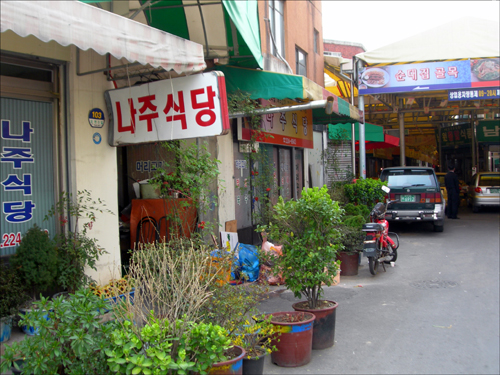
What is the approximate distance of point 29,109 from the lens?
530cm

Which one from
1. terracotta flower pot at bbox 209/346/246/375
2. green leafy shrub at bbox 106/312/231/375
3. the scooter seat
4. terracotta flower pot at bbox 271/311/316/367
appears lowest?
terracotta flower pot at bbox 271/311/316/367

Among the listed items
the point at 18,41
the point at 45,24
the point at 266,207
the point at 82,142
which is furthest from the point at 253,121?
the point at 45,24

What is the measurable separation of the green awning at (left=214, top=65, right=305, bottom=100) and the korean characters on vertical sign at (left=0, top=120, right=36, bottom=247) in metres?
4.21

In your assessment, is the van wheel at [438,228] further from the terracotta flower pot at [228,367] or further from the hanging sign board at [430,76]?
the terracotta flower pot at [228,367]

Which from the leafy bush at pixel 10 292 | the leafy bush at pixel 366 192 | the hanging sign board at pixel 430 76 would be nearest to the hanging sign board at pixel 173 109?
the leafy bush at pixel 10 292

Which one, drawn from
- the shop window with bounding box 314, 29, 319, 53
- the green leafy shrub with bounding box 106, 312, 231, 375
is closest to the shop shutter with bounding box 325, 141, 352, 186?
the shop window with bounding box 314, 29, 319, 53

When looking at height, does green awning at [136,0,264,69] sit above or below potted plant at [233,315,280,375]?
above

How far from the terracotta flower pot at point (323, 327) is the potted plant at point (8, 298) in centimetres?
309

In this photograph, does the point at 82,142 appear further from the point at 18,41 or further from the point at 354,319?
the point at 354,319

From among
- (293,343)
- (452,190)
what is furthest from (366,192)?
(293,343)

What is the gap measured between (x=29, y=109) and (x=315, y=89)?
576cm

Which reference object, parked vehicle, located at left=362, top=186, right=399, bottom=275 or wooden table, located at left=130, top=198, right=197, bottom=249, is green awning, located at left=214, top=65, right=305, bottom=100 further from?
parked vehicle, located at left=362, top=186, right=399, bottom=275

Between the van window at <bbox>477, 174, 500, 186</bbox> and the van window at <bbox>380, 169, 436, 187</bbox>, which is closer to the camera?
the van window at <bbox>380, 169, 436, 187</bbox>

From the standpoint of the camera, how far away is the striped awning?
310 centimetres
